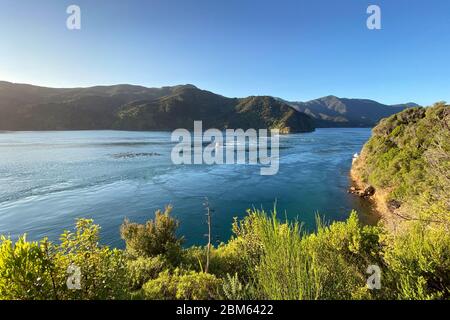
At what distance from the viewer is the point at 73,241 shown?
568cm

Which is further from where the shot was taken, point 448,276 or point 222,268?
point 222,268

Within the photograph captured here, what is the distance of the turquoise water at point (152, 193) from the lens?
1037 inches

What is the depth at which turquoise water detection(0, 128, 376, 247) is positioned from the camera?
26328 mm

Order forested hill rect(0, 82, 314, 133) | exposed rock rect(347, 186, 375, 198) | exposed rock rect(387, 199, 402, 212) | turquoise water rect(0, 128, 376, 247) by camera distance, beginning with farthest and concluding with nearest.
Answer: forested hill rect(0, 82, 314, 133) → exposed rock rect(347, 186, 375, 198) → exposed rock rect(387, 199, 402, 212) → turquoise water rect(0, 128, 376, 247)

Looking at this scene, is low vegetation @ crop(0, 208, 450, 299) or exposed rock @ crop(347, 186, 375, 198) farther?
exposed rock @ crop(347, 186, 375, 198)

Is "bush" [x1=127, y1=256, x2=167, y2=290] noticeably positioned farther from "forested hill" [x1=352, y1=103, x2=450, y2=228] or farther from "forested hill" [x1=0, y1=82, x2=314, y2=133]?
"forested hill" [x1=0, y1=82, x2=314, y2=133]

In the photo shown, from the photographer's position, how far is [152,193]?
3497 cm

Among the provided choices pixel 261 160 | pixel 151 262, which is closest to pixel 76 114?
pixel 261 160

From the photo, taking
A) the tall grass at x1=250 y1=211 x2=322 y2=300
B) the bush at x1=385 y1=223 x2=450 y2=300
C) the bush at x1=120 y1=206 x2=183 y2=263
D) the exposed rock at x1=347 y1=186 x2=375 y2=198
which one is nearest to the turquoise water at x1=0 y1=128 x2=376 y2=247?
the exposed rock at x1=347 y1=186 x2=375 y2=198

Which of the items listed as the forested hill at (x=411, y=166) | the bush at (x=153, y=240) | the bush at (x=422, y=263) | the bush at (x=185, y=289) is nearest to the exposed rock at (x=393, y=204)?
the forested hill at (x=411, y=166)
